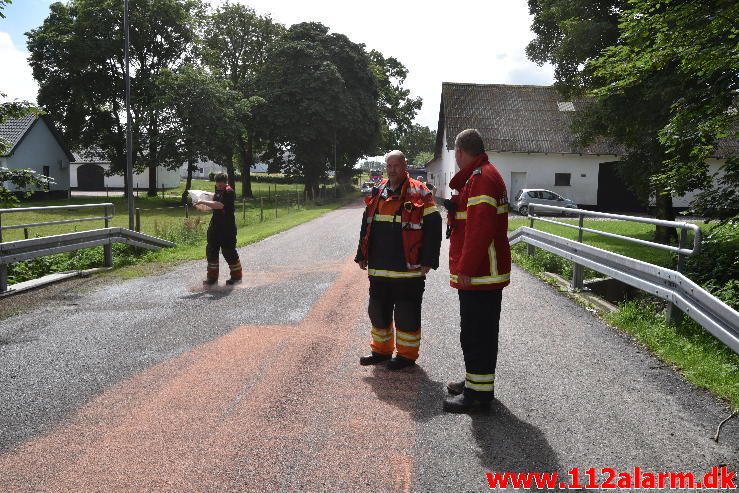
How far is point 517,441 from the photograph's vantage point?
12.0ft

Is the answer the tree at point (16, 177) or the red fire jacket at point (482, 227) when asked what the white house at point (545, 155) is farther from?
the red fire jacket at point (482, 227)

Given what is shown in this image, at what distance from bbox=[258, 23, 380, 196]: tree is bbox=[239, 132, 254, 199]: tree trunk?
418 centimetres

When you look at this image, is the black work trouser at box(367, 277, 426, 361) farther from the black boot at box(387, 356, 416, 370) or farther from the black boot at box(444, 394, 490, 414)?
the black boot at box(444, 394, 490, 414)

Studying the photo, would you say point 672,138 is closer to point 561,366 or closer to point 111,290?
point 561,366

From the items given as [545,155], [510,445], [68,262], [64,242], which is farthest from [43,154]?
[510,445]

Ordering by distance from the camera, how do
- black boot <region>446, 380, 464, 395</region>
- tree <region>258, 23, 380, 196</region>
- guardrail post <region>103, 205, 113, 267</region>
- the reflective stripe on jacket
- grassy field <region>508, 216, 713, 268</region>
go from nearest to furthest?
black boot <region>446, 380, 464, 395</region>
the reflective stripe on jacket
guardrail post <region>103, 205, 113, 267</region>
grassy field <region>508, 216, 713, 268</region>
tree <region>258, 23, 380, 196</region>

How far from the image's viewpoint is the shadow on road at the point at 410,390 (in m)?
4.18

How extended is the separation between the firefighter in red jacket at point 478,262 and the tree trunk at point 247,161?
42422 mm

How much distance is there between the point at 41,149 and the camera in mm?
43406

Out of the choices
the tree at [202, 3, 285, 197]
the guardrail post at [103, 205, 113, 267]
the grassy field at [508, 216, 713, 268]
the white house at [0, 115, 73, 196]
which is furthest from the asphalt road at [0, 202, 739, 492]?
the tree at [202, 3, 285, 197]

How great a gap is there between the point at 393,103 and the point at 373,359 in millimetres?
54118

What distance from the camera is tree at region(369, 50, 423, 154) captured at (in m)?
55.5

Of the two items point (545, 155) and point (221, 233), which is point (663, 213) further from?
point (545, 155)

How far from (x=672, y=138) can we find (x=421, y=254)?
5.82 meters
